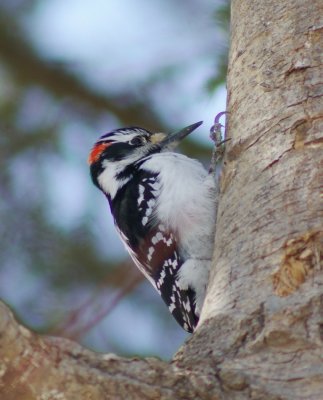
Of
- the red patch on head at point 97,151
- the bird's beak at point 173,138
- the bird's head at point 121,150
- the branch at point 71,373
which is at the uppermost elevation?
Answer: the red patch on head at point 97,151

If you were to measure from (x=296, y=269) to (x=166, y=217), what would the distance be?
5.45 ft

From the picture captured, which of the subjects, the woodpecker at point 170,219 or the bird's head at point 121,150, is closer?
the woodpecker at point 170,219

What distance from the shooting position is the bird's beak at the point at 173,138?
14.9ft

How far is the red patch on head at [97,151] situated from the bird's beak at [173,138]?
33 cm

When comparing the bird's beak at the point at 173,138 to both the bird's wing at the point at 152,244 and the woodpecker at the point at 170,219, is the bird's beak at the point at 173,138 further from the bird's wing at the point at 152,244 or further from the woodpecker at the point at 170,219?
the bird's wing at the point at 152,244

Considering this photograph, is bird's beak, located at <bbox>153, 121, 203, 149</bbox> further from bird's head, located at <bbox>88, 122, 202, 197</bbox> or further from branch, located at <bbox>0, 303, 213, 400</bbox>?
branch, located at <bbox>0, 303, 213, 400</bbox>

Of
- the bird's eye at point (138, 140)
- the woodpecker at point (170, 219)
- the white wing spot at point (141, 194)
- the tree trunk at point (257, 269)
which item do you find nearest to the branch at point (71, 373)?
the tree trunk at point (257, 269)

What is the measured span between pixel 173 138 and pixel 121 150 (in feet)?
1.22

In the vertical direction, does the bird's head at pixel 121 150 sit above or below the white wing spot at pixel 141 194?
above

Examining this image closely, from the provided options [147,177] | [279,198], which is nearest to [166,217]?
[147,177]

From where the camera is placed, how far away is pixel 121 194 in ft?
14.8

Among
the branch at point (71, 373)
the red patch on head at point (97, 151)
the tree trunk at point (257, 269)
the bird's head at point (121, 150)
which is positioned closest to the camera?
the branch at point (71, 373)

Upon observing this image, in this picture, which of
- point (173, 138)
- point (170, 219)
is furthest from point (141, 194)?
point (173, 138)

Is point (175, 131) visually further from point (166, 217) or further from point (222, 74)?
point (166, 217)
